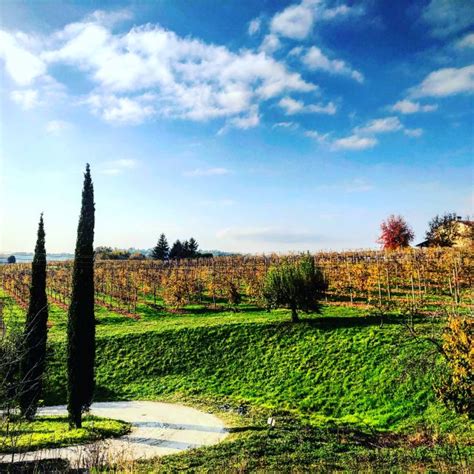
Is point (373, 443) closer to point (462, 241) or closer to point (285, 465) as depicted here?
point (285, 465)

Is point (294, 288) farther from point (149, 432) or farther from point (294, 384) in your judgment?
point (149, 432)

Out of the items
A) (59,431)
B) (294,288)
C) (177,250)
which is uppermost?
(177,250)

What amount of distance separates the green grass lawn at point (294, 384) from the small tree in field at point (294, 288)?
1.27 m

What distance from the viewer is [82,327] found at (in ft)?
63.6

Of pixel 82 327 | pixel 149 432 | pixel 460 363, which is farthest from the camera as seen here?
pixel 82 327

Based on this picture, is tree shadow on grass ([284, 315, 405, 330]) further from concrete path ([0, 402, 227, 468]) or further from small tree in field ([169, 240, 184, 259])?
small tree in field ([169, 240, 184, 259])

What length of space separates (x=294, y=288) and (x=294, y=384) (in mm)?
8103

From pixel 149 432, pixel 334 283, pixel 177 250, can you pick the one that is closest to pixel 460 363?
pixel 149 432

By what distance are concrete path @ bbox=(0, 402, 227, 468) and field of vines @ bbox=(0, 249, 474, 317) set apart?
13.1 meters

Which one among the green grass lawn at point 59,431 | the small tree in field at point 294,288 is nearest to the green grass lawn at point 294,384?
the small tree in field at point 294,288

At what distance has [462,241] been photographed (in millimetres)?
53938

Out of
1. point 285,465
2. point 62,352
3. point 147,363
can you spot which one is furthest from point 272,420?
point 62,352

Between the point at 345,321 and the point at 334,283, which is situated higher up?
the point at 334,283

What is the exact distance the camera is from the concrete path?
48.2 ft
